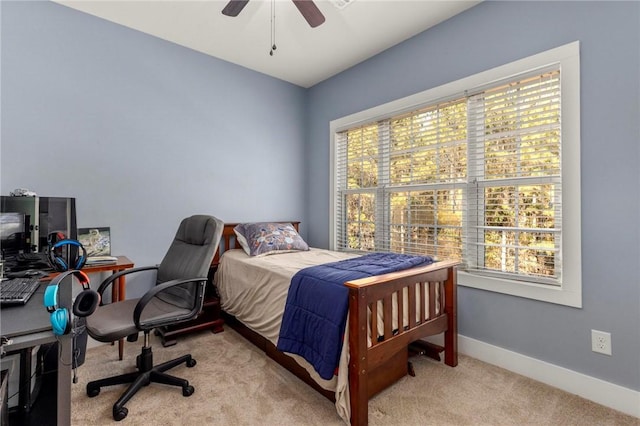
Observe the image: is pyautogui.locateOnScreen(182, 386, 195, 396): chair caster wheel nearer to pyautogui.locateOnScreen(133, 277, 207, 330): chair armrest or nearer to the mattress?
pyautogui.locateOnScreen(133, 277, 207, 330): chair armrest

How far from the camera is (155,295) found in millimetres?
1699

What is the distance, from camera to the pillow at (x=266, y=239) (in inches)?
112

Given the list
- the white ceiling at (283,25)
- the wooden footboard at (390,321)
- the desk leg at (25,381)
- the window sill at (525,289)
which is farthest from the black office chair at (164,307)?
the window sill at (525,289)

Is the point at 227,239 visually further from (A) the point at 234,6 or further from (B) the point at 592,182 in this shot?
(B) the point at 592,182

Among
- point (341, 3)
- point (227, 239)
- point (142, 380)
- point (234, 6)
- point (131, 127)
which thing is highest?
point (341, 3)

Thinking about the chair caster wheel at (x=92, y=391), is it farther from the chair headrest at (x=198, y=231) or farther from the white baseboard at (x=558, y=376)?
the white baseboard at (x=558, y=376)

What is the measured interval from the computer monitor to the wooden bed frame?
5.33 ft

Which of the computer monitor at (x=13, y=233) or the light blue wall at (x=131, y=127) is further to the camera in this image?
the light blue wall at (x=131, y=127)

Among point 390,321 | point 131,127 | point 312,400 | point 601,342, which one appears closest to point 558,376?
point 601,342

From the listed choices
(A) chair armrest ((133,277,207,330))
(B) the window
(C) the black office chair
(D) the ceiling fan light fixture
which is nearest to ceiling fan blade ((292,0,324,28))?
(D) the ceiling fan light fixture

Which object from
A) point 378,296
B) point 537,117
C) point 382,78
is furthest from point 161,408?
point 382,78

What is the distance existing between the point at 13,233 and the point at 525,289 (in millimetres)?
3295

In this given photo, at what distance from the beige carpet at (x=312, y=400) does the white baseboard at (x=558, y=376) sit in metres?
0.05

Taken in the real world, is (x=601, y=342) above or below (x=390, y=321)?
below
